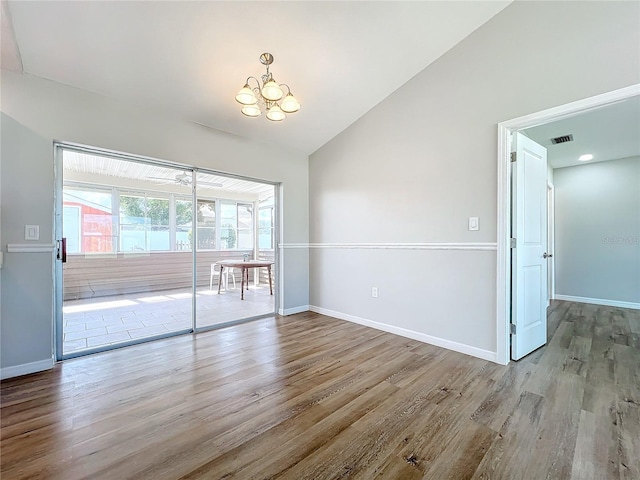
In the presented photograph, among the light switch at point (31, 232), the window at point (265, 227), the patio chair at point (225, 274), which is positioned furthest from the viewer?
the window at point (265, 227)

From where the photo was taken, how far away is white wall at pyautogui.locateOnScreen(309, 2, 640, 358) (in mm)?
2186

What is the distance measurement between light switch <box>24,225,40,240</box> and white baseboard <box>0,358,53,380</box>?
1.07m

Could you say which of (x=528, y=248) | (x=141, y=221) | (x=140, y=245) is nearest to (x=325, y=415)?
(x=528, y=248)

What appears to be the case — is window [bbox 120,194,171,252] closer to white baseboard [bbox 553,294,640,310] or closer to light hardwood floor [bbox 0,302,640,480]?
light hardwood floor [bbox 0,302,640,480]

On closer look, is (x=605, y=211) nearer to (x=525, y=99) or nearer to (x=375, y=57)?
(x=525, y=99)

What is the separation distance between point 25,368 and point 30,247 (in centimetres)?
102

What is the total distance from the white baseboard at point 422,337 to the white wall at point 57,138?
2501mm

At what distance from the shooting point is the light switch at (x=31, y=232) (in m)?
2.38

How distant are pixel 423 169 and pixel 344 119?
1.36 meters

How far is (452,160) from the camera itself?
2.89 m

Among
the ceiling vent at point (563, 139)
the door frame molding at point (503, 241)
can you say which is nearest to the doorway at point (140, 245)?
the door frame molding at point (503, 241)

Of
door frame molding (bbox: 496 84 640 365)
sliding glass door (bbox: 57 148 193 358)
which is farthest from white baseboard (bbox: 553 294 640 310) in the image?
sliding glass door (bbox: 57 148 193 358)

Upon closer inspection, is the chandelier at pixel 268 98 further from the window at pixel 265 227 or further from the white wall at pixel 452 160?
the window at pixel 265 227

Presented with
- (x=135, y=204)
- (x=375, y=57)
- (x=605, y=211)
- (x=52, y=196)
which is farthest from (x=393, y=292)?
(x=605, y=211)
